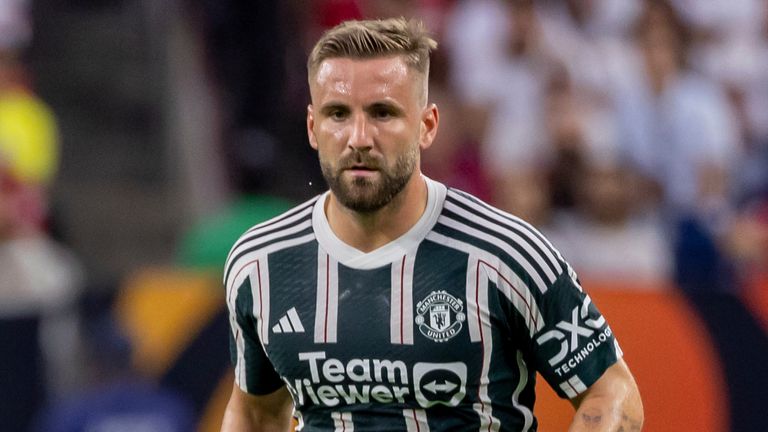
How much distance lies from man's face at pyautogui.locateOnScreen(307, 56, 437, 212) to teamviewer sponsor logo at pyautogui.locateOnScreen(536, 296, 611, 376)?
577 millimetres

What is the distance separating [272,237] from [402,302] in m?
0.46

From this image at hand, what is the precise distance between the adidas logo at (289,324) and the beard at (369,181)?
1.18ft

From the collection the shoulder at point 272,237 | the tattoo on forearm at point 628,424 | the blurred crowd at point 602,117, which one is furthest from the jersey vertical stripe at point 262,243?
the blurred crowd at point 602,117

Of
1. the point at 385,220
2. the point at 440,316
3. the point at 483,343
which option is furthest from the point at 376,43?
the point at 483,343

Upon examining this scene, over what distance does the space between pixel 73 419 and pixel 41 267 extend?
136cm

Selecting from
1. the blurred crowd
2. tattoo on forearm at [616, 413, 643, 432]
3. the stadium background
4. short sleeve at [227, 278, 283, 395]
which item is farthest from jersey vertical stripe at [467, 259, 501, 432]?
the blurred crowd

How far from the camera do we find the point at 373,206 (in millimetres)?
3844

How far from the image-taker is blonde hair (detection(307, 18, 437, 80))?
3.80 metres

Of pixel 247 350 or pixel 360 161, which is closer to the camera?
pixel 360 161

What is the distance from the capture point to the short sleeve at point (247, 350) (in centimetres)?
407

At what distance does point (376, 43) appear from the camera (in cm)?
380

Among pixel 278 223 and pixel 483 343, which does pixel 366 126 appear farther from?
pixel 483 343

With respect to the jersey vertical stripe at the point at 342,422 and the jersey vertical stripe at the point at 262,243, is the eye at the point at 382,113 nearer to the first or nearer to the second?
the jersey vertical stripe at the point at 262,243

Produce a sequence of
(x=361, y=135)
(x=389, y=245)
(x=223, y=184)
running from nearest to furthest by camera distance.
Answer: (x=361, y=135) < (x=389, y=245) < (x=223, y=184)
